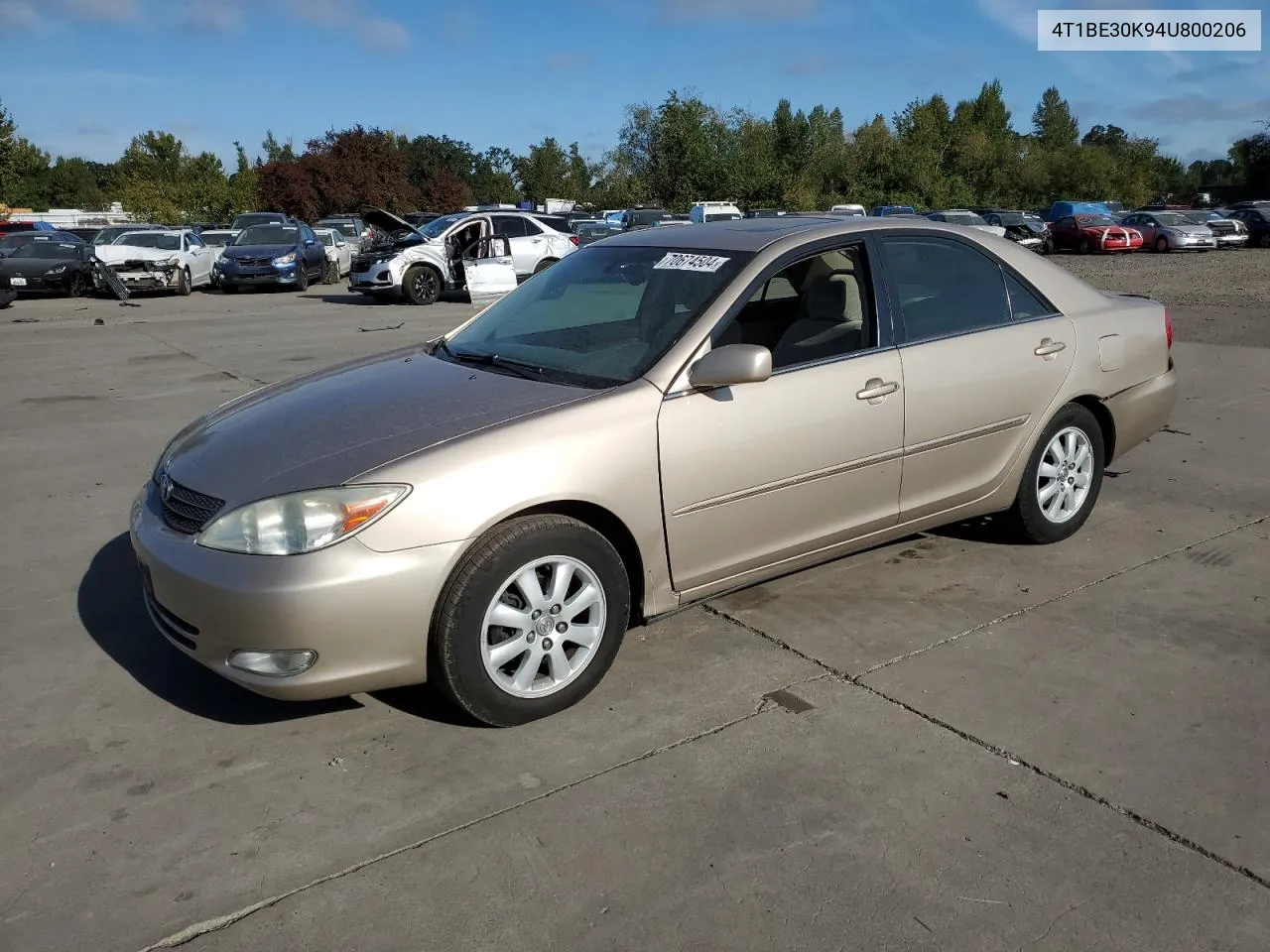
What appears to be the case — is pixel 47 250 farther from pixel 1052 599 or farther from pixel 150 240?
pixel 1052 599

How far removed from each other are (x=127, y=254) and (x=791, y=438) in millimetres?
22324

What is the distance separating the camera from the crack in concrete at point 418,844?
254cm

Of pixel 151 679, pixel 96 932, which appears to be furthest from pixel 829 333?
pixel 96 932

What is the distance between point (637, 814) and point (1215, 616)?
272cm

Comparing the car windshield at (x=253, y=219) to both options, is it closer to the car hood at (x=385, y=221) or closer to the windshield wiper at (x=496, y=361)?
the car hood at (x=385, y=221)

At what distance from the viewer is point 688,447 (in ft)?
12.1

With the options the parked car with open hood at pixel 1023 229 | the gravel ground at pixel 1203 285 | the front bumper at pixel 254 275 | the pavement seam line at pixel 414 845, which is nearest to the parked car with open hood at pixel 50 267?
the front bumper at pixel 254 275

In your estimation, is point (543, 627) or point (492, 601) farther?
point (543, 627)

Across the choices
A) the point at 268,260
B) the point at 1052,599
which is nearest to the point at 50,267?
the point at 268,260

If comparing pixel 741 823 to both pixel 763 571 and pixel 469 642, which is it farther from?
pixel 763 571

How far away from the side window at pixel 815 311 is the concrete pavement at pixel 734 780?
1.10 m

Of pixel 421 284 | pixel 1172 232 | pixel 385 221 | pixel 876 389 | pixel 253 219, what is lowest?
pixel 876 389

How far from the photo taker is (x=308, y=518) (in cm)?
315

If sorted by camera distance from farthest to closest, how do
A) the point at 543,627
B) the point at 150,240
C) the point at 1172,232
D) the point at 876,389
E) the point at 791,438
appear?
the point at 1172,232
the point at 150,240
the point at 876,389
the point at 791,438
the point at 543,627
